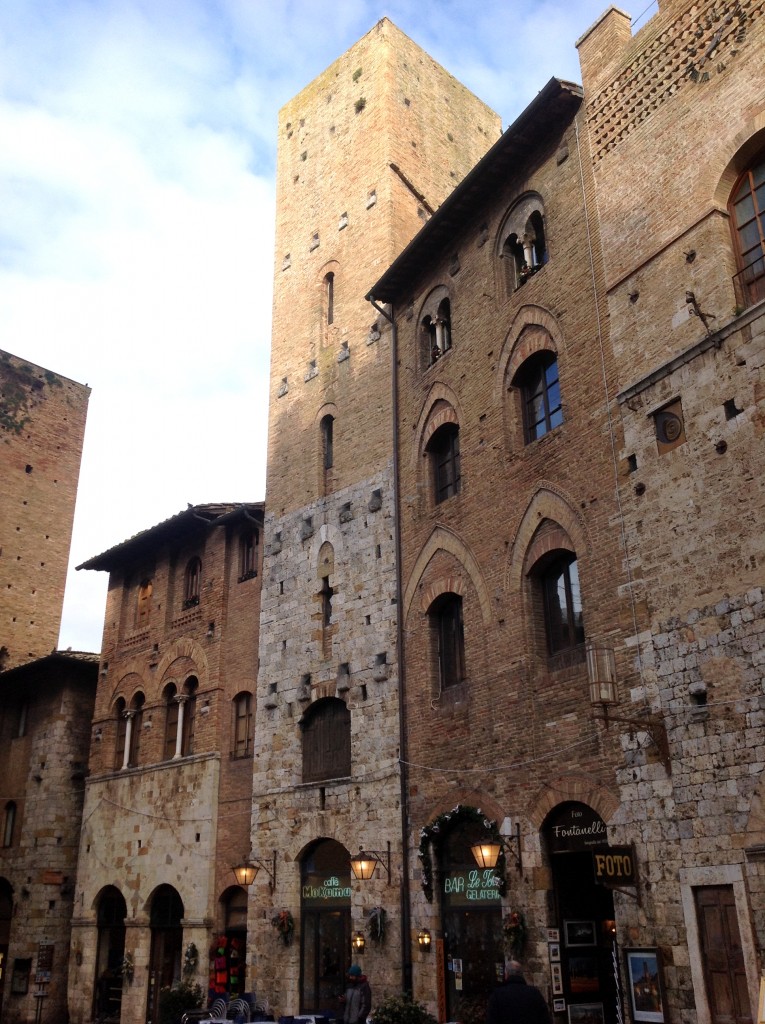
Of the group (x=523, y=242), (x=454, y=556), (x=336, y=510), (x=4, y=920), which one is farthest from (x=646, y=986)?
(x=4, y=920)


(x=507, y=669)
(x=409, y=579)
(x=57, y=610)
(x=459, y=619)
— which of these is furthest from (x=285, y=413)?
(x=57, y=610)

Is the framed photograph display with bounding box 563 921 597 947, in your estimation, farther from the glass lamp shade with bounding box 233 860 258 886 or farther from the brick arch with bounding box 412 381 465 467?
the brick arch with bounding box 412 381 465 467

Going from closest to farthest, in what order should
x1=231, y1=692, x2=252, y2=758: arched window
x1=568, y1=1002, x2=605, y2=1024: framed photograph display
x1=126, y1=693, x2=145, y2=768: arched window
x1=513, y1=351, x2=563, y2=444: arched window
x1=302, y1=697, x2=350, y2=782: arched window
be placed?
x1=568, y1=1002, x2=605, y2=1024: framed photograph display → x1=513, y1=351, x2=563, y2=444: arched window → x1=302, y1=697, x2=350, y2=782: arched window → x1=231, y1=692, x2=252, y2=758: arched window → x1=126, y1=693, x2=145, y2=768: arched window

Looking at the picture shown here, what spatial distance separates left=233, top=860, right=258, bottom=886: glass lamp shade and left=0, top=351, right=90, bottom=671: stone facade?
1632 centimetres

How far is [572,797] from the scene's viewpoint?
13.5m

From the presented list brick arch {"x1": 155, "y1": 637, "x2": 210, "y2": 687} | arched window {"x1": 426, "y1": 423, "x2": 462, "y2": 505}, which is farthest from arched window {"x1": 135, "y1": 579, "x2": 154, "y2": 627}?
arched window {"x1": 426, "y1": 423, "x2": 462, "y2": 505}

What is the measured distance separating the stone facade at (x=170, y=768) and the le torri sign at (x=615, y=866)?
10289 millimetres

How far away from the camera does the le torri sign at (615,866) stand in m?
12.0

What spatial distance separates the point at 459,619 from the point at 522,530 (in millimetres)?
2406

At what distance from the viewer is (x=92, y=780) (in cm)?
2612

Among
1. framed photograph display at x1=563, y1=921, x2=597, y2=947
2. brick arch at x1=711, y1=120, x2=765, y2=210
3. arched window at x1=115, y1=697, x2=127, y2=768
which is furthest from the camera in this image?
arched window at x1=115, y1=697, x2=127, y2=768

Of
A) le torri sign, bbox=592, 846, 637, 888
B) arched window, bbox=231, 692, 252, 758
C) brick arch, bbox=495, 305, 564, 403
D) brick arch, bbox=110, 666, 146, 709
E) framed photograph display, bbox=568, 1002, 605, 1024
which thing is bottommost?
framed photograph display, bbox=568, 1002, 605, 1024

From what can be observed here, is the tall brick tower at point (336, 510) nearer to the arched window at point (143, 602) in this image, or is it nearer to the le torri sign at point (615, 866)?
the le torri sign at point (615, 866)

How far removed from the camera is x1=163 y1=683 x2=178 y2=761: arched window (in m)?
24.2
